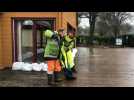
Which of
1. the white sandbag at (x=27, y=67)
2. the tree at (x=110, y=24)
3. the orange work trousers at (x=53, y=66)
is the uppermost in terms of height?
the tree at (x=110, y=24)

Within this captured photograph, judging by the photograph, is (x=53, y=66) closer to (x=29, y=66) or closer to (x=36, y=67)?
(x=36, y=67)

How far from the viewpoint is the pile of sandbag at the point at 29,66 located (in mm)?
13906

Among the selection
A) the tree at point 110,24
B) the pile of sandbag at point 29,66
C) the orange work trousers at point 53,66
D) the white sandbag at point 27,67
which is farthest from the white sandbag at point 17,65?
the tree at point 110,24

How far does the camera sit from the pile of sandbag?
1391 centimetres

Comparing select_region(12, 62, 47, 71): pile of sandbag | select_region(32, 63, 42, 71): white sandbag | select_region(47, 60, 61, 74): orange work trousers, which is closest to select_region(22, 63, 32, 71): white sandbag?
select_region(12, 62, 47, 71): pile of sandbag

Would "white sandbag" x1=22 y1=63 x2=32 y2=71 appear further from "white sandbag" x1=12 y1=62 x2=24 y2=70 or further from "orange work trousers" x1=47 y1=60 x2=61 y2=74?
"orange work trousers" x1=47 y1=60 x2=61 y2=74

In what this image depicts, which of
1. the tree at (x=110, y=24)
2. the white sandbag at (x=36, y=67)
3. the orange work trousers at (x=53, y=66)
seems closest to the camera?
the orange work trousers at (x=53, y=66)

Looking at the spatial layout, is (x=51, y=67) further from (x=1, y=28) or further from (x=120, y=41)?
(x=120, y=41)

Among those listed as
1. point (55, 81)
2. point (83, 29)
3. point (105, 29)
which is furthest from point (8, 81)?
point (83, 29)

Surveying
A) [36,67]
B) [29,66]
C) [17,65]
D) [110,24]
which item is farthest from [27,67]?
[110,24]

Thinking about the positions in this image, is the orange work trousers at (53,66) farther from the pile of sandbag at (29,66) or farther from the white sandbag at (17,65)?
the white sandbag at (17,65)
